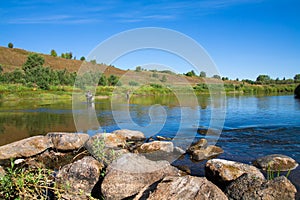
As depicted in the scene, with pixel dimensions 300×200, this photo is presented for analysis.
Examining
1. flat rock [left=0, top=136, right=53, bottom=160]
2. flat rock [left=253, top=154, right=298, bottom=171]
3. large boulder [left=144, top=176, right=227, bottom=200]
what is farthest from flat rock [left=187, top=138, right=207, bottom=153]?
flat rock [left=0, top=136, right=53, bottom=160]

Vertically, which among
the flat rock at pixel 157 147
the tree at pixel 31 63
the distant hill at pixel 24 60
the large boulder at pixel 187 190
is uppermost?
the distant hill at pixel 24 60

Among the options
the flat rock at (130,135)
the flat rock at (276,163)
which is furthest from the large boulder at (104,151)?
the flat rock at (276,163)

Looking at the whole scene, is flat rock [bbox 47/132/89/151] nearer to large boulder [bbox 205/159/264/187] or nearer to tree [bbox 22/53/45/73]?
large boulder [bbox 205/159/264/187]

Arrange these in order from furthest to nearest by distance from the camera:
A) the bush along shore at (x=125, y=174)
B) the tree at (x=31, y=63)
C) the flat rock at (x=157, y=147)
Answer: the tree at (x=31, y=63) → the flat rock at (x=157, y=147) → the bush along shore at (x=125, y=174)

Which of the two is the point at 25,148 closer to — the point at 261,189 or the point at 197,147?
the point at 197,147

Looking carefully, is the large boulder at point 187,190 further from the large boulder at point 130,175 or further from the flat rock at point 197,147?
the flat rock at point 197,147

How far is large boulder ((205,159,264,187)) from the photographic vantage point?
708 cm

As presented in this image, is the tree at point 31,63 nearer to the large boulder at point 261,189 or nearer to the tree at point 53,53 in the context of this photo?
the tree at point 53,53

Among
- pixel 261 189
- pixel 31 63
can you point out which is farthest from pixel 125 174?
pixel 31 63

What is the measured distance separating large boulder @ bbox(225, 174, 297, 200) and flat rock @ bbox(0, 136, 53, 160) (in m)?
7.01

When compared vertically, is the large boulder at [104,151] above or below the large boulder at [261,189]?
above

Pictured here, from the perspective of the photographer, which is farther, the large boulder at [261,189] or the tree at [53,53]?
the tree at [53,53]

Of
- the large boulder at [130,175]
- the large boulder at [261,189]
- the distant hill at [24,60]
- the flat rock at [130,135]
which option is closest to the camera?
the large boulder at [261,189]

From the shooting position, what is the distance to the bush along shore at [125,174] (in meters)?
5.46
